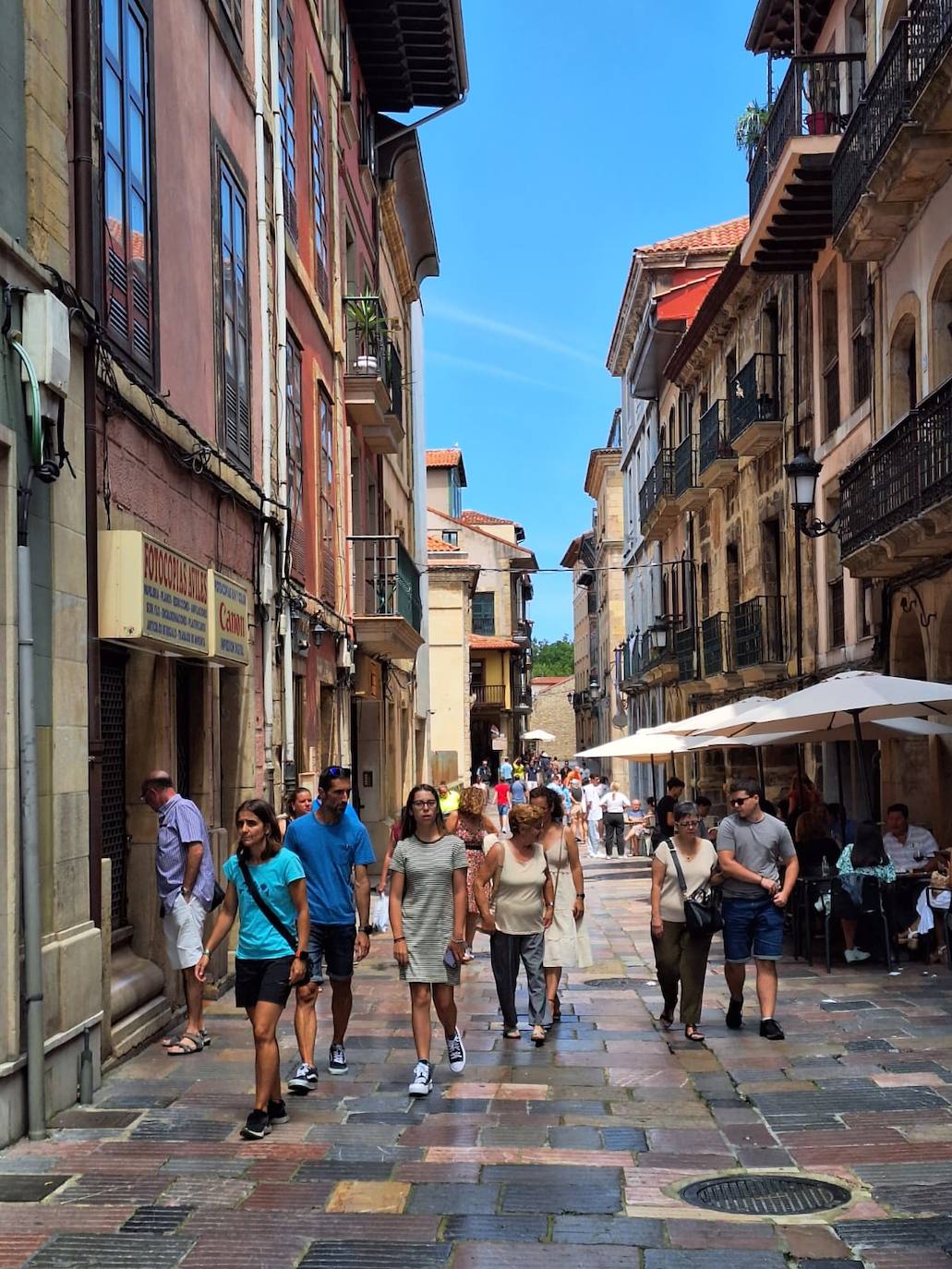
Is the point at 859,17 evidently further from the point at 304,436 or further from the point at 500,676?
the point at 500,676

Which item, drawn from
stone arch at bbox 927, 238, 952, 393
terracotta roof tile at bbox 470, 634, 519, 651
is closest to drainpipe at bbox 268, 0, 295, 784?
stone arch at bbox 927, 238, 952, 393

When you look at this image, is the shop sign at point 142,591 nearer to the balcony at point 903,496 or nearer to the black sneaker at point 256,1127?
the black sneaker at point 256,1127

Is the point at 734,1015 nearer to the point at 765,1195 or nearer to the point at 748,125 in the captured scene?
the point at 765,1195

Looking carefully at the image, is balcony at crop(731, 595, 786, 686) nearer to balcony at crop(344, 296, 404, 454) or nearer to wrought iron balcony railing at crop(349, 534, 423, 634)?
wrought iron balcony railing at crop(349, 534, 423, 634)

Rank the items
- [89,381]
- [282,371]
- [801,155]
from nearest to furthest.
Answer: [89,381], [282,371], [801,155]

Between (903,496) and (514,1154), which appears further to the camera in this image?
(903,496)

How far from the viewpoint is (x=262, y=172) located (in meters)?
13.9

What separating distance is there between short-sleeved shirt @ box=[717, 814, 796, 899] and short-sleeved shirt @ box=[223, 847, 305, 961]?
3.45 m

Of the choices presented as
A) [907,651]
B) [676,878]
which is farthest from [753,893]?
[907,651]

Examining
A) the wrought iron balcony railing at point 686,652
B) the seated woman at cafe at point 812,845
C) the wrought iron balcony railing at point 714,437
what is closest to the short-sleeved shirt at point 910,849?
the seated woman at cafe at point 812,845

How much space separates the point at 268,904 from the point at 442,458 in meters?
50.4

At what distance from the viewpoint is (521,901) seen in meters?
9.44

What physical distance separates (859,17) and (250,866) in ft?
51.2

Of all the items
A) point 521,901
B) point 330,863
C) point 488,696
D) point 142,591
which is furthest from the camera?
point 488,696
